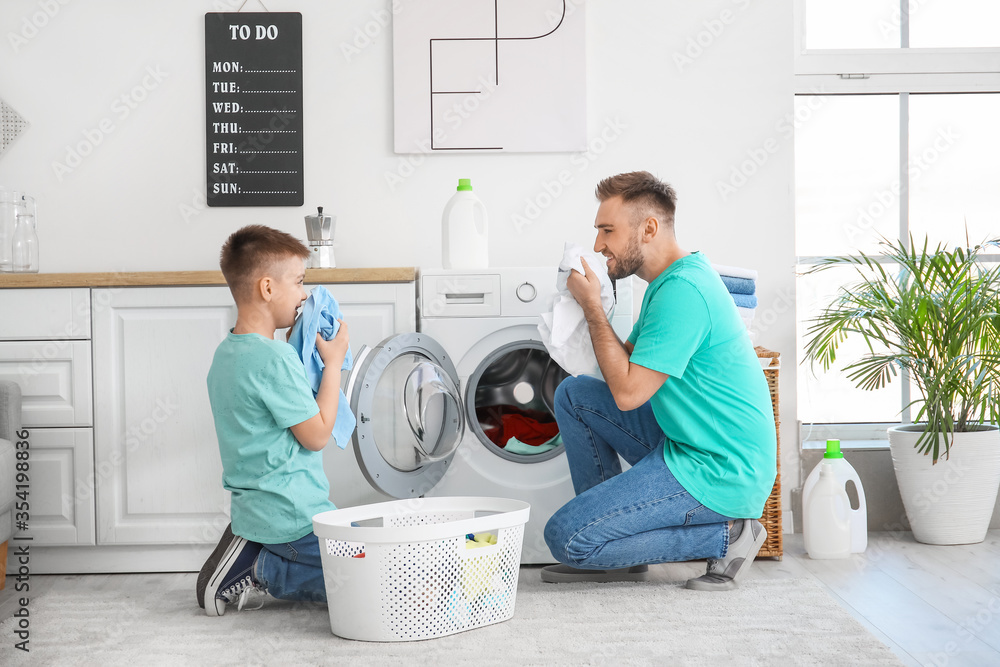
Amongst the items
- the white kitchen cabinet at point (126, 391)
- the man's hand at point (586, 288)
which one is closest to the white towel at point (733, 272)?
the man's hand at point (586, 288)

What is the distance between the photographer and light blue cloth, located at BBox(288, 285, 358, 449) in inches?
76.3

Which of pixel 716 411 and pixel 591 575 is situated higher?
pixel 716 411

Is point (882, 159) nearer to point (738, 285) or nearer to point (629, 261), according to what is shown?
point (738, 285)

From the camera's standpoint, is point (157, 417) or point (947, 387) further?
point (947, 387)

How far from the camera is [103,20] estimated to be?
2.83 m

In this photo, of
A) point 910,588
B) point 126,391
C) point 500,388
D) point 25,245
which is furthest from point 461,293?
point 25,245

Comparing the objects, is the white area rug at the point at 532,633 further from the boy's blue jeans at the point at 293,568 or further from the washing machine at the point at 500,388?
the washing machine at the point at 500,388

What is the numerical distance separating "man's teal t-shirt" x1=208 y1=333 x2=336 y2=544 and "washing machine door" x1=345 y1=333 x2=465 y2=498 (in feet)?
0.44

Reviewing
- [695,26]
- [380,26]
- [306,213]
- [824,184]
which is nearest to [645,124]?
[695,26]

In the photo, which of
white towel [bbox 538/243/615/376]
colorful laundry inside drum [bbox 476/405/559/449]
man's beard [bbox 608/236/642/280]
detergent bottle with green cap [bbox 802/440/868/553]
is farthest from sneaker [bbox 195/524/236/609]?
detergent bottle with green cap [bbox 802/440/868/553]

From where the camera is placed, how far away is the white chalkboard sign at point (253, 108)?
111 inches

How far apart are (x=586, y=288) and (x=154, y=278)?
119 centimetres

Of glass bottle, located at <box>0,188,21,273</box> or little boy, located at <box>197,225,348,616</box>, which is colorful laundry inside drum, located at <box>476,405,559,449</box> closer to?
little boy, located at <box>197,225,348,616</box>

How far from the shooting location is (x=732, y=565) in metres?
2.05
